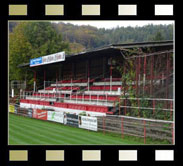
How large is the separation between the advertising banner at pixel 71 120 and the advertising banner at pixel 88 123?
629 mm

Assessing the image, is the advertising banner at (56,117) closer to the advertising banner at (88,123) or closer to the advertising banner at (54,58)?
the advertising banner at (88,123)

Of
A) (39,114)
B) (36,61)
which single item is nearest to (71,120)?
(39,114)

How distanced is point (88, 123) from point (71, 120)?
2.09 meters

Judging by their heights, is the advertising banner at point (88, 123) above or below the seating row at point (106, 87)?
below

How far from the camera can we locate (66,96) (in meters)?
25.2

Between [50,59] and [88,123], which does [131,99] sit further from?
[50,59]

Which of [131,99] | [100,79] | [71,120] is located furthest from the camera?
[100,79]

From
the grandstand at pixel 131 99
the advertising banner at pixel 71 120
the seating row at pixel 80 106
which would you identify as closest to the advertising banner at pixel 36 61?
the grandstand at pixel 131 99

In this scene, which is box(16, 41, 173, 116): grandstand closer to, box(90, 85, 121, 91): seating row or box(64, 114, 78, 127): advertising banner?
box(90, 85, 121, 91): seating row

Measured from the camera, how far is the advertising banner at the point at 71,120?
16.5 metres

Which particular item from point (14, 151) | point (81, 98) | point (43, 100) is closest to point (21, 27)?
point (43, 100)

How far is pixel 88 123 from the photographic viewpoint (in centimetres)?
1524

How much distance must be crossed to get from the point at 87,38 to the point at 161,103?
210 feet

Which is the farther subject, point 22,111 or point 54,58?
point 22,111
